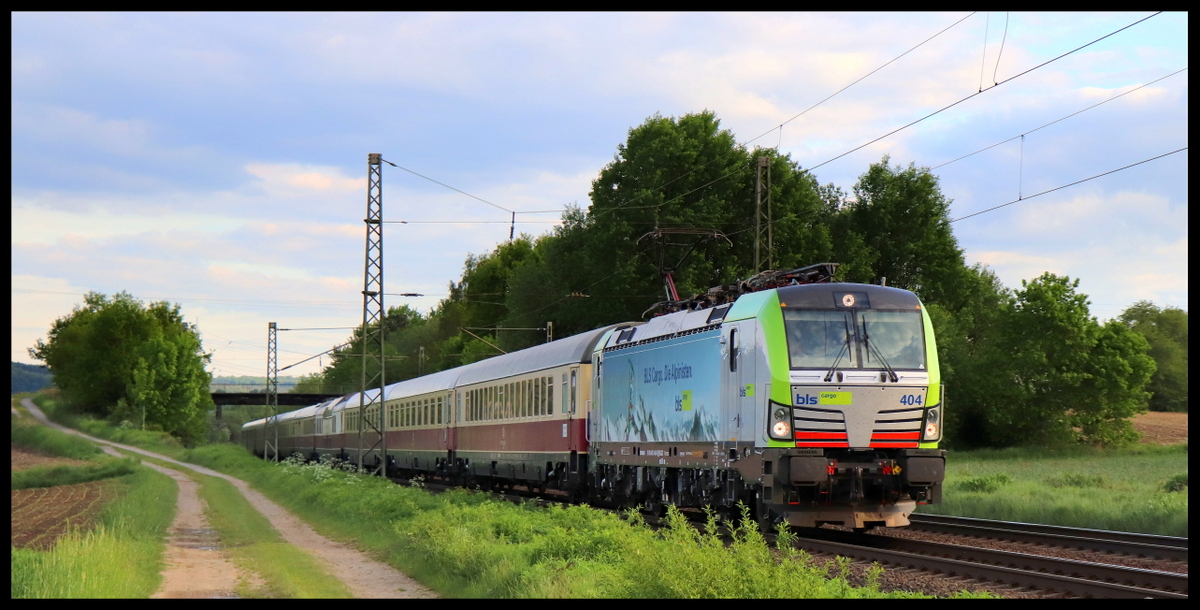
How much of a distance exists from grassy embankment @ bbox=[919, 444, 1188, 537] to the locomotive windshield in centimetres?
497

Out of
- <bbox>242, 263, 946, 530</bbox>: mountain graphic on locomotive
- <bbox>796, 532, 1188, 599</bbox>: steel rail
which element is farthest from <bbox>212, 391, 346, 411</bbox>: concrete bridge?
<bbox>796, 532, 1188, 599</bbox>: steel rail

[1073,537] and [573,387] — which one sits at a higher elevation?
[573,387]

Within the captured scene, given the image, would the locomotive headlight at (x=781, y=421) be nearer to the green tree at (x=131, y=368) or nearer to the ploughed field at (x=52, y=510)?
the ploughed field at (x=52, y=510)

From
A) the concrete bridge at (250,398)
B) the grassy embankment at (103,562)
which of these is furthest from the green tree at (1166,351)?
the concrete bridge at (250,398)

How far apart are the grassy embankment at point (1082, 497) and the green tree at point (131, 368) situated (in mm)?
74129

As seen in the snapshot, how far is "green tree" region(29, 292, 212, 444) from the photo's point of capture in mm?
92312

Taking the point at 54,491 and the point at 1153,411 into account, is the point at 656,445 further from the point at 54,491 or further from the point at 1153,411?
the point at 1153,411

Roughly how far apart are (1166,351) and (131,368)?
78.7m

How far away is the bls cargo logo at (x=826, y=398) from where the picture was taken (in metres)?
15.1

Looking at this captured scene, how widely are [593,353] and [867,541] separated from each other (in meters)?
7.97

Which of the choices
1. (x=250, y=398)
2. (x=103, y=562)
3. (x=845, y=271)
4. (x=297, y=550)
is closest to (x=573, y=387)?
(x=297, y=550)

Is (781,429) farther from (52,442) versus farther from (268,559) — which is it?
(52,442)

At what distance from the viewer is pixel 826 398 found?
15.1 metres
